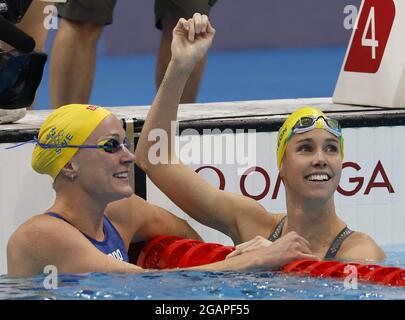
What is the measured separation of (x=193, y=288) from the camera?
14.3 ft

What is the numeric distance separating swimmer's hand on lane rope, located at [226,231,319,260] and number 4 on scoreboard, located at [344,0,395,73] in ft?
5.80

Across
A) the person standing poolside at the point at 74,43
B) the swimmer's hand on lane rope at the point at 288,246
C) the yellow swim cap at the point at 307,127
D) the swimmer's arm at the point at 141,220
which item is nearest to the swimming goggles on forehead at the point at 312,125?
the yellow swim cap at the point at 307,127

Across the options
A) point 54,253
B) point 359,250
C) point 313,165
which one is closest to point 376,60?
point 313,165

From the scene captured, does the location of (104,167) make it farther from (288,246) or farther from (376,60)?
(376,60)

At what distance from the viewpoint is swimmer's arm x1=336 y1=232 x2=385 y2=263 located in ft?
15.3

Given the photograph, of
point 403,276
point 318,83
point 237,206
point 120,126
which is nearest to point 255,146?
point 237,206

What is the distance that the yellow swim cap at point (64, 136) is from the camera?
463 centimetres

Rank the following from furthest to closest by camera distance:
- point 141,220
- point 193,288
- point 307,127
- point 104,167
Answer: point 141,220 < point 307,127 < point 104,167 < point 193,288

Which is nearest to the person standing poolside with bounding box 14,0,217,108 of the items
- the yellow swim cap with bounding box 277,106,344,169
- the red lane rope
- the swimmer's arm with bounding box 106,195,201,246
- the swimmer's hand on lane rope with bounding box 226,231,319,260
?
the swimmer's arm with bounding box 106,195,201,246

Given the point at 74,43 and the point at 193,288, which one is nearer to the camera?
the point at 193,288

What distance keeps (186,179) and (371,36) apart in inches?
59.1

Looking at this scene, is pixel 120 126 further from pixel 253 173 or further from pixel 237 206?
pixel 253 173

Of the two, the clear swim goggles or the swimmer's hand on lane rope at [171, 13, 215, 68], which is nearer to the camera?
the clear swim goggles

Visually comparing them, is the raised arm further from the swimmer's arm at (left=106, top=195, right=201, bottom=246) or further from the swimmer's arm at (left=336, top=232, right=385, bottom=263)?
the swimmer's arm at (left=336, top=232, right=385, bottom=263)
